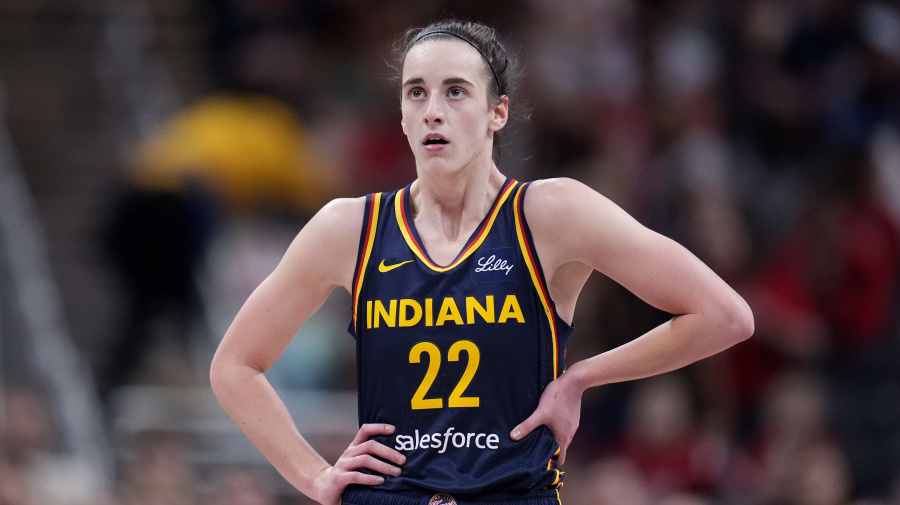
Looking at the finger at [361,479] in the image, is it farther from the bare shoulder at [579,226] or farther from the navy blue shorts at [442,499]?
the bare shoulder at [579,226]

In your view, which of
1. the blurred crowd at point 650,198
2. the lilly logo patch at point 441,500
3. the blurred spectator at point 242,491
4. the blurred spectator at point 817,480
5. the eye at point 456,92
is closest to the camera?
the lilly logo patch at point 441,500

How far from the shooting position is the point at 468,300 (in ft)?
11.7

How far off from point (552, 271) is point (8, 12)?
9040 mm

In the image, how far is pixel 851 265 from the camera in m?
8.34

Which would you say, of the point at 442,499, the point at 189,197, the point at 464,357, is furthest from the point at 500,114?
the point at 189,197

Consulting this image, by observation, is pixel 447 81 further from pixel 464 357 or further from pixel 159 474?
pixel 159 474

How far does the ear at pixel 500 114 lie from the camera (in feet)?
12.6

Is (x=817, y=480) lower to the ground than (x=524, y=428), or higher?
higher

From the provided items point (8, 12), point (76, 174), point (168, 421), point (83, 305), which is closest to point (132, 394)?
point (168, 421)

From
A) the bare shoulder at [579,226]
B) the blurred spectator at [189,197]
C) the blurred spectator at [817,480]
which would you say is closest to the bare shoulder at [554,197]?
the bare shoulder at [579,226]

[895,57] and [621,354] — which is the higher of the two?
[895,57]

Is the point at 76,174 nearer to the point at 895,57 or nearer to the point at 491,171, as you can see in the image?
the point at 895,57

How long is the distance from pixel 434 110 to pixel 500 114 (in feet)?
1.07

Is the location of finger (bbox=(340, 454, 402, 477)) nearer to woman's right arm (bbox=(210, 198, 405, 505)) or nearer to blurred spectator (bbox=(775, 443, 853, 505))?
woman's right arm (bbox=(210, 198, 405, 505))
